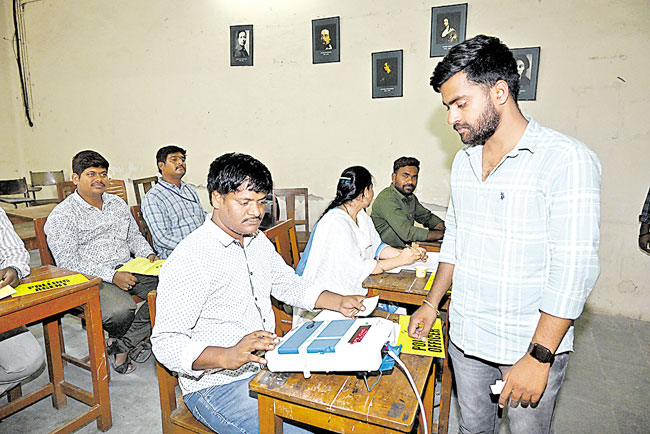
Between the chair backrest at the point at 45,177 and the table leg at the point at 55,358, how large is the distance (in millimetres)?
3711

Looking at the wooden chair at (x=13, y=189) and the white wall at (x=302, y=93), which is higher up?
the white wall at (x=302, y=93)

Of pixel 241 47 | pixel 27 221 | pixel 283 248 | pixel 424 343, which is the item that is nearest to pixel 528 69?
pixel 283 248

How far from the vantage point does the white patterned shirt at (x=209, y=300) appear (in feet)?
3.67

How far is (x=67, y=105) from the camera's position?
5.21m

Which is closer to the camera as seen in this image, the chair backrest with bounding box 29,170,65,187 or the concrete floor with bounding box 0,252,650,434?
the concrete floor with bounding box 0,252,650,434

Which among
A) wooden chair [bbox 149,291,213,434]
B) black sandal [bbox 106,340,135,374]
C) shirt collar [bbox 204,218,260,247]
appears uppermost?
shirt collar [bbox 204,218,260,247]

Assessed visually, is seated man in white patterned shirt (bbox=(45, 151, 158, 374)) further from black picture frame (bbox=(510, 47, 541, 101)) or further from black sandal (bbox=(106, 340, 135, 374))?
black picture frame (bbox=(510, 47, 541, 101))

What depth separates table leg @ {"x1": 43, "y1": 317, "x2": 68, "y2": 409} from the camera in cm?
203

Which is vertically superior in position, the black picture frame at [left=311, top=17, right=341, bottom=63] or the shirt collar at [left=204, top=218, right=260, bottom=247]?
the black picture frame at [left=311, top=17, right=341, bottom=63]

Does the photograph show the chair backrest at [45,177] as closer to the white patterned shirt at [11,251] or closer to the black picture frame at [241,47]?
the black picture frame at [241,47]

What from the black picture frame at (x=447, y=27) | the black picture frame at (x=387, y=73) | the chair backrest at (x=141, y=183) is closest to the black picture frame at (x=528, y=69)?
the black picture frame at (x=447, y=27)

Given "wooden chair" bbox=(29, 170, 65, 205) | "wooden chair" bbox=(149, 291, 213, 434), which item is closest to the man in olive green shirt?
"wooden chair" bbox=(149, 291, 213, 434)

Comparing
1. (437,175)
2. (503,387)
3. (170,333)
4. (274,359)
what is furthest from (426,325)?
(437,175)

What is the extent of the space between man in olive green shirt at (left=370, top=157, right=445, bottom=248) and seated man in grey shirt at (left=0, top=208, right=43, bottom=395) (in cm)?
205
